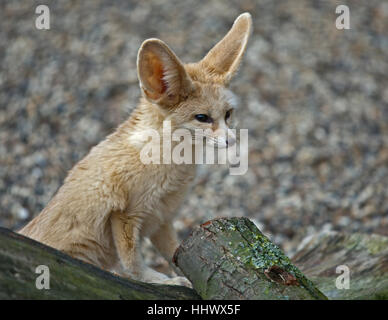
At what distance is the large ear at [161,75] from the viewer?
13.0 feet

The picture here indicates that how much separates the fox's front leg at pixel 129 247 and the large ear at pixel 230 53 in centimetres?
133

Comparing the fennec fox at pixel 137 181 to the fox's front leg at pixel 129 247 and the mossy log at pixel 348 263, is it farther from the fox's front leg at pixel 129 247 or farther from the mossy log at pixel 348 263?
the mossy log at pixel 348 263

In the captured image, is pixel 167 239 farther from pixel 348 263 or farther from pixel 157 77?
pixel 348 263

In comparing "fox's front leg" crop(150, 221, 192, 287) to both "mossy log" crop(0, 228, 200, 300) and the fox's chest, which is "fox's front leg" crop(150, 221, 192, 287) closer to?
the fox's chest

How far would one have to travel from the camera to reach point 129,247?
13.2 feet

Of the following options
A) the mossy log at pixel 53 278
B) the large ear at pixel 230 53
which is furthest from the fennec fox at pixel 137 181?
the mossy log at pixel 53 278

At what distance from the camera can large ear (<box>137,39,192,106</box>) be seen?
3.95 meters

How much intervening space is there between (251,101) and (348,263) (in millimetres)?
4445

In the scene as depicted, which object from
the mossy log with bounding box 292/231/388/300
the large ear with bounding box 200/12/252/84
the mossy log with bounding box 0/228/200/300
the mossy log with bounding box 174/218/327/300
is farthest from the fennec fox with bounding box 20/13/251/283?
the mossy log with bounding box 292/231/388/300
